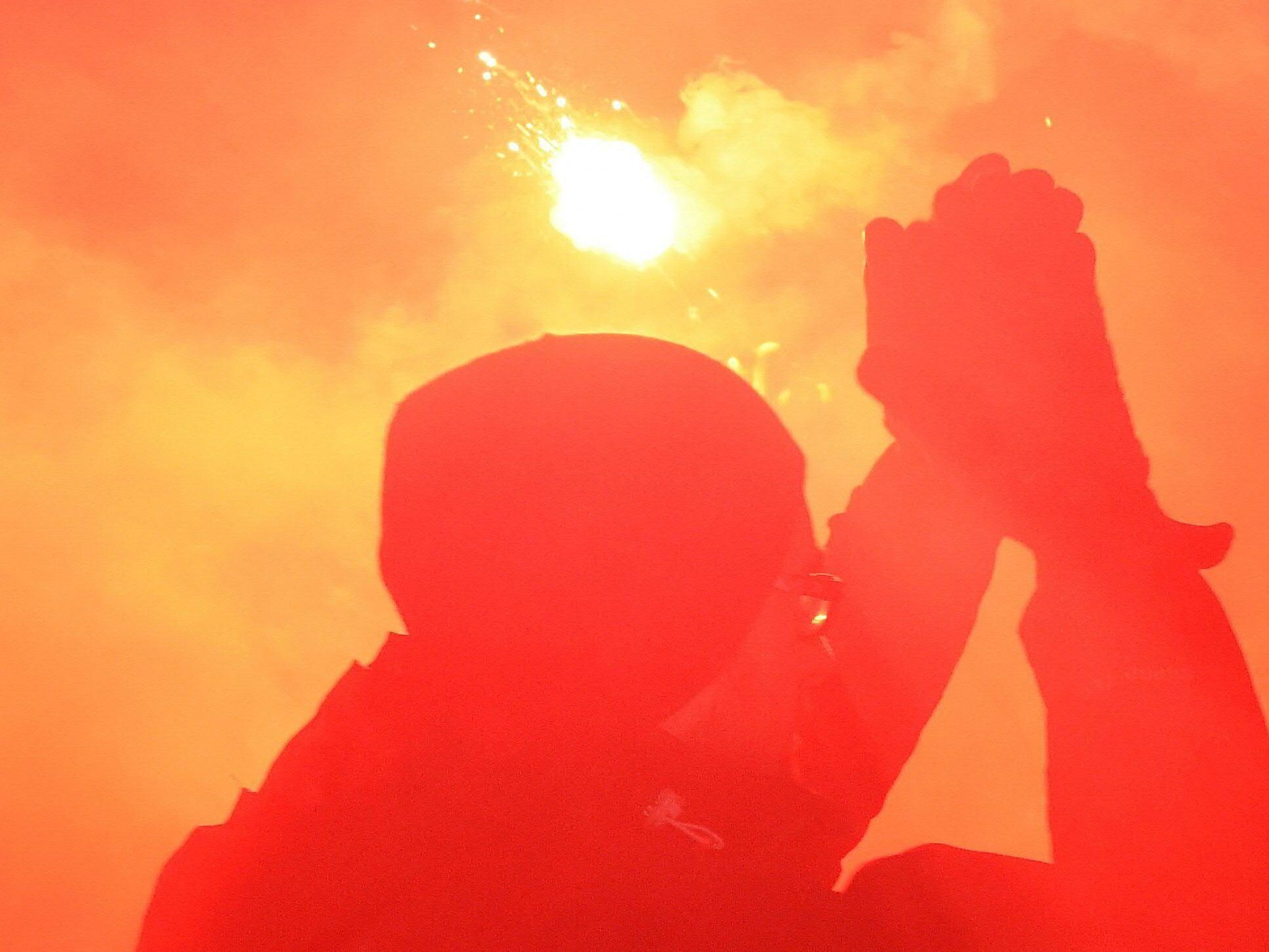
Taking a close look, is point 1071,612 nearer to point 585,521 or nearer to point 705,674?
point 705,674

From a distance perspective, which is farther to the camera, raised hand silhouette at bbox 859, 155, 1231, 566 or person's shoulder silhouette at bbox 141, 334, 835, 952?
raised hand silhouette at bbox 859, 155, 1231, 566

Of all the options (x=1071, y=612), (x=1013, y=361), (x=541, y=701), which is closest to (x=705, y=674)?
(x=541, y=701)

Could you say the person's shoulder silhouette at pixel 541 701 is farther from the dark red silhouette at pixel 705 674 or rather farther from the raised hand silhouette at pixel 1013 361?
the raised hand silhouette at pixel 1013 361

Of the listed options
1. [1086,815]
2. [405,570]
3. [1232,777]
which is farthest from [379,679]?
[1232,777]

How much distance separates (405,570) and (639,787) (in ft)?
2.30

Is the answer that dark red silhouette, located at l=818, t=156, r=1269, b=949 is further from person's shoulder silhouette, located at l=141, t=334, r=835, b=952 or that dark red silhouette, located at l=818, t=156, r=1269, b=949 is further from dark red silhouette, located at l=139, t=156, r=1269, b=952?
person's shoulder silhouette, located at l=141, t=334, r=835, b=952

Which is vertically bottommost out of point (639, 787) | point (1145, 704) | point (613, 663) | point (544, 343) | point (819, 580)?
point (639, 787)

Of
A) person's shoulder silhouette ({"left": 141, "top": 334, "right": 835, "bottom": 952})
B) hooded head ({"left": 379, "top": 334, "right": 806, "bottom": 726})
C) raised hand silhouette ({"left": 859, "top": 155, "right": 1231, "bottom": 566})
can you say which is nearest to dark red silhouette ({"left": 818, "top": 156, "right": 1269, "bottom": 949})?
raised hand silhouette ({"left": 859, "top": 155, "right": 1231, "bottom": 566})

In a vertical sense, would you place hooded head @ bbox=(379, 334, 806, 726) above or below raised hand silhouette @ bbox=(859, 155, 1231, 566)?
below

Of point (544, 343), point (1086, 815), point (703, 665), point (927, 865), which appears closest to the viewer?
point (927, 865)

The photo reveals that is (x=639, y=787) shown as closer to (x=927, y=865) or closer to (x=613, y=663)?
(x=613, y=663)

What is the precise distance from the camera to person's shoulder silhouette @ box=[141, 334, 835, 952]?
1.82 meters

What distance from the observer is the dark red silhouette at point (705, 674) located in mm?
1830

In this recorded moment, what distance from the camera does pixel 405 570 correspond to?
7.60ft
